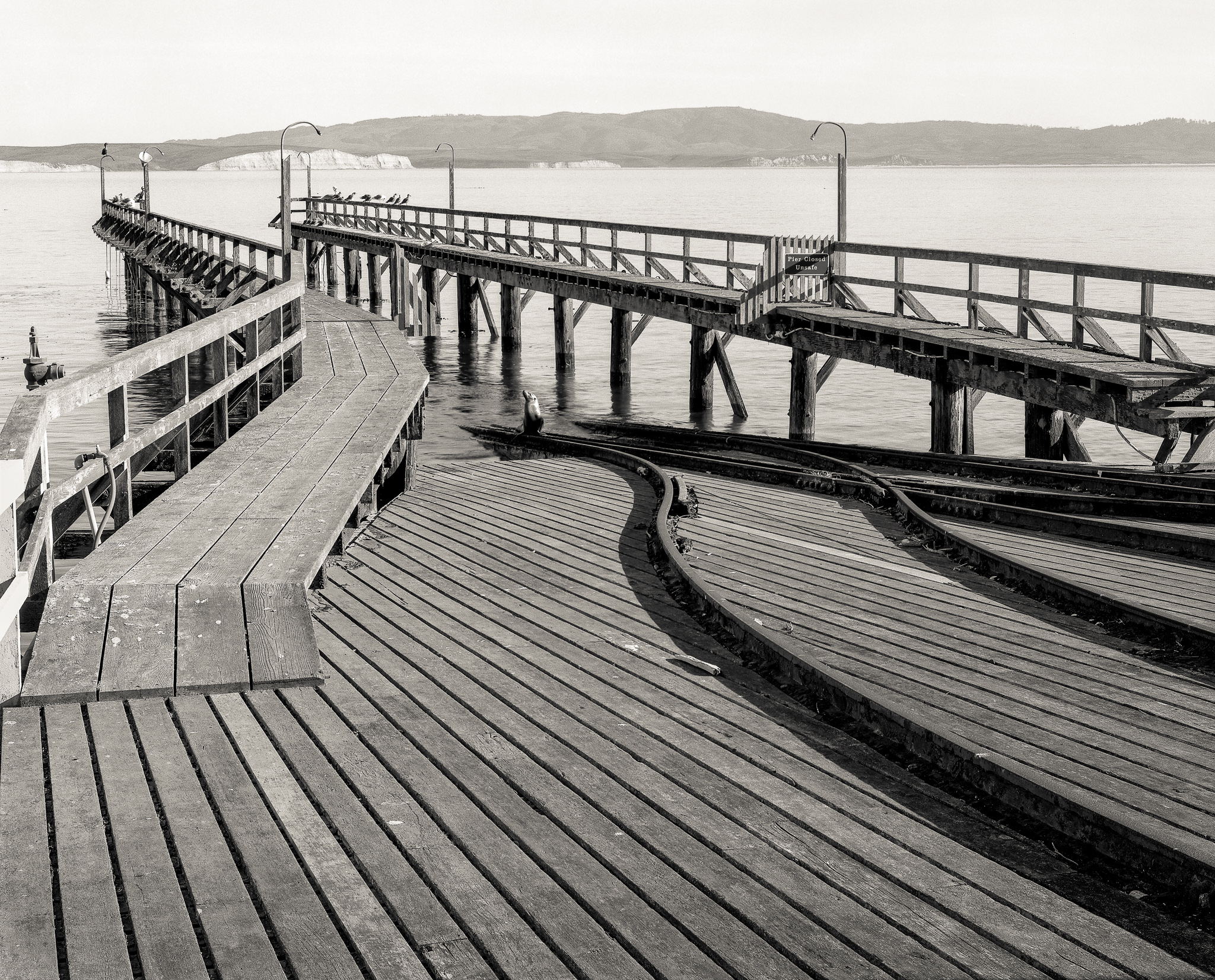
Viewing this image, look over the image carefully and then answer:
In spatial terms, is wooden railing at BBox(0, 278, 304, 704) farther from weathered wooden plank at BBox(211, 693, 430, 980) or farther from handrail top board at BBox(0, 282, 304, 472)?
weathered wooden plank at BBox(211, 693, 430, 980)

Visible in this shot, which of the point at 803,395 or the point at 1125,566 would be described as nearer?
the point at 1125,566

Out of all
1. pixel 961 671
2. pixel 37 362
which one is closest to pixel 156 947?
pixel 961 671

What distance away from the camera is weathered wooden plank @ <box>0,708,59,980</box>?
10.8ft

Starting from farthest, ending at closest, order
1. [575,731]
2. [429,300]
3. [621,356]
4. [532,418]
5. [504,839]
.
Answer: [429,300], [621,356], [532,418], [575,731], [504,839]

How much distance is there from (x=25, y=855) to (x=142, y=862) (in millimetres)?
340

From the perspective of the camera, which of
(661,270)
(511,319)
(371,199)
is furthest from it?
(371,199)

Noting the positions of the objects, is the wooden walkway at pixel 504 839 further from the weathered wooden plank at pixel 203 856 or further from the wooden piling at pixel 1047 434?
the wooden piling at pixel 1047 434

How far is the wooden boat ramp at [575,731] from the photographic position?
346cm

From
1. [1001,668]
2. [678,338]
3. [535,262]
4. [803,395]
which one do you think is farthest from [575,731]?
[678,338]

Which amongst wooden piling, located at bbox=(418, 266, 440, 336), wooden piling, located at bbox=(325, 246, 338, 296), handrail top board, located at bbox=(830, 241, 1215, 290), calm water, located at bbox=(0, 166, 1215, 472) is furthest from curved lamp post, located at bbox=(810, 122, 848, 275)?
wooden piling, located at bbox=(325, 246, 338, 296)

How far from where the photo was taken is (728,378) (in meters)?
23.9

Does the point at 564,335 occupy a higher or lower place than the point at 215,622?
higher

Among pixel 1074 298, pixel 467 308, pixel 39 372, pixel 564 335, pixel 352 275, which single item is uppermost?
pixel 352 275

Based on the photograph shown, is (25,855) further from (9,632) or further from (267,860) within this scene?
(9,632)
